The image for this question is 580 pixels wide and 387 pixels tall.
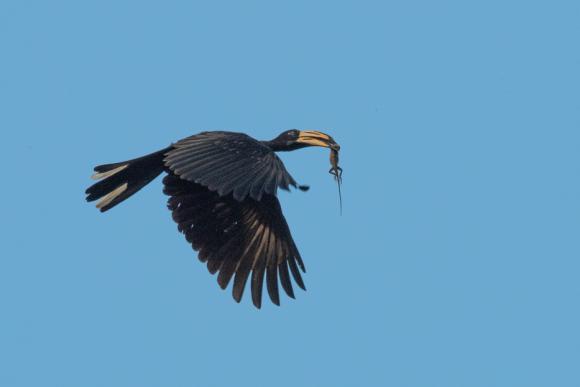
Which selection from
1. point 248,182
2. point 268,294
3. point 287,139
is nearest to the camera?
point 248,182

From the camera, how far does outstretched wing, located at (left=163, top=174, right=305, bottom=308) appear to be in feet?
59.1

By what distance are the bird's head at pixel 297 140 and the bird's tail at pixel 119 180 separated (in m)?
1.65

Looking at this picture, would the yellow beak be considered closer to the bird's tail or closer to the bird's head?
the bird's head

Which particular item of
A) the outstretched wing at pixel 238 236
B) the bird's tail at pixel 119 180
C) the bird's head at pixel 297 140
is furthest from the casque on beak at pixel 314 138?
the bird's tail at pixel 119 180

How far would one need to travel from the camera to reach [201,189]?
1833 cm

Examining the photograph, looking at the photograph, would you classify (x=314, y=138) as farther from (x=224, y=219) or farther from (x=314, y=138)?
(x=224, y=219)

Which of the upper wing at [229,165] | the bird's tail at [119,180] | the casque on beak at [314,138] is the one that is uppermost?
the casque on beak at [314,138]

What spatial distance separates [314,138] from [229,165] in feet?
7.85

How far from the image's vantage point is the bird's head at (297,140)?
61.6ft

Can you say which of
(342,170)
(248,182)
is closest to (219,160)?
(248,182)

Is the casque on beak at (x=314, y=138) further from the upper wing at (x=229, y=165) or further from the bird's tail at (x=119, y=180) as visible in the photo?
the bird's tail at (x=119, y=180)

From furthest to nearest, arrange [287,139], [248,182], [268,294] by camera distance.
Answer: [287,139] < [268,294] < [248,182]

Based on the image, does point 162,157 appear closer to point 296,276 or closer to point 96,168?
point 96,168

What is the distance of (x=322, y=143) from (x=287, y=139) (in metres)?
0.56
